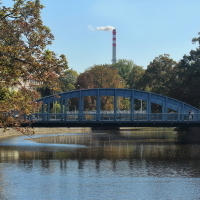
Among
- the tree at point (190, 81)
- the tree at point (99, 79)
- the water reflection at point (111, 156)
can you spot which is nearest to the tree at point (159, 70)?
the tree at point (99, 79)

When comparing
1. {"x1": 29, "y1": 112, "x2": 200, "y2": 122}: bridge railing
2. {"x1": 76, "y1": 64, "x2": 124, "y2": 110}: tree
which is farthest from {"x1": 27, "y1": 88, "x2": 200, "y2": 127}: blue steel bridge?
{"x1": 76, "y1": 64, "x2": 124, "y2": 110}: tree

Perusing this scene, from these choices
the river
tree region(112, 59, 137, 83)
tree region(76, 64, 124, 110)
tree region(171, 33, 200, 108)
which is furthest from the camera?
tree region(112, 59, 137, 83)

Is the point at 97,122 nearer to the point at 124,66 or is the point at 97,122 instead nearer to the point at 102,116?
the point at 102,116

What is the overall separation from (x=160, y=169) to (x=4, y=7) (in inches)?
892

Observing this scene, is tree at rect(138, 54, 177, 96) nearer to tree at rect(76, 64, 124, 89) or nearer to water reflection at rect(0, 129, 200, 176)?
tree at rect(76, 64, 124, 89)

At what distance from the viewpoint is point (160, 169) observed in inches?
1578

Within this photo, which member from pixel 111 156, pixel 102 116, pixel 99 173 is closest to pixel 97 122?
pixel 102 116

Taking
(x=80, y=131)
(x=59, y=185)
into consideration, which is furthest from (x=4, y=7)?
(x=80, y=131)

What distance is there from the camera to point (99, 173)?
37.6 meters

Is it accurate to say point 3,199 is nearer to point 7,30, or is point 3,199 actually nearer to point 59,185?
point 59,185

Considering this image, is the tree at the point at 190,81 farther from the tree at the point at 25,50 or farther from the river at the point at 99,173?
the tree at the point at 25,50

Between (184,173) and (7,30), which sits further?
(184,173)

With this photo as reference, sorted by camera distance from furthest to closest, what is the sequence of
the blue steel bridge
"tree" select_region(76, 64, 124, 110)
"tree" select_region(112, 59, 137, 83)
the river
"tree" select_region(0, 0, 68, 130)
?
"tree" select_region(112, 59, 137, 83), "tree" select_region(76, 64, 124, 110), the blue steel bridge, the river, "tree" select_region(0, 0, 68, 130)

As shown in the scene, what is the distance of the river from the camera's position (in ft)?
96.5
